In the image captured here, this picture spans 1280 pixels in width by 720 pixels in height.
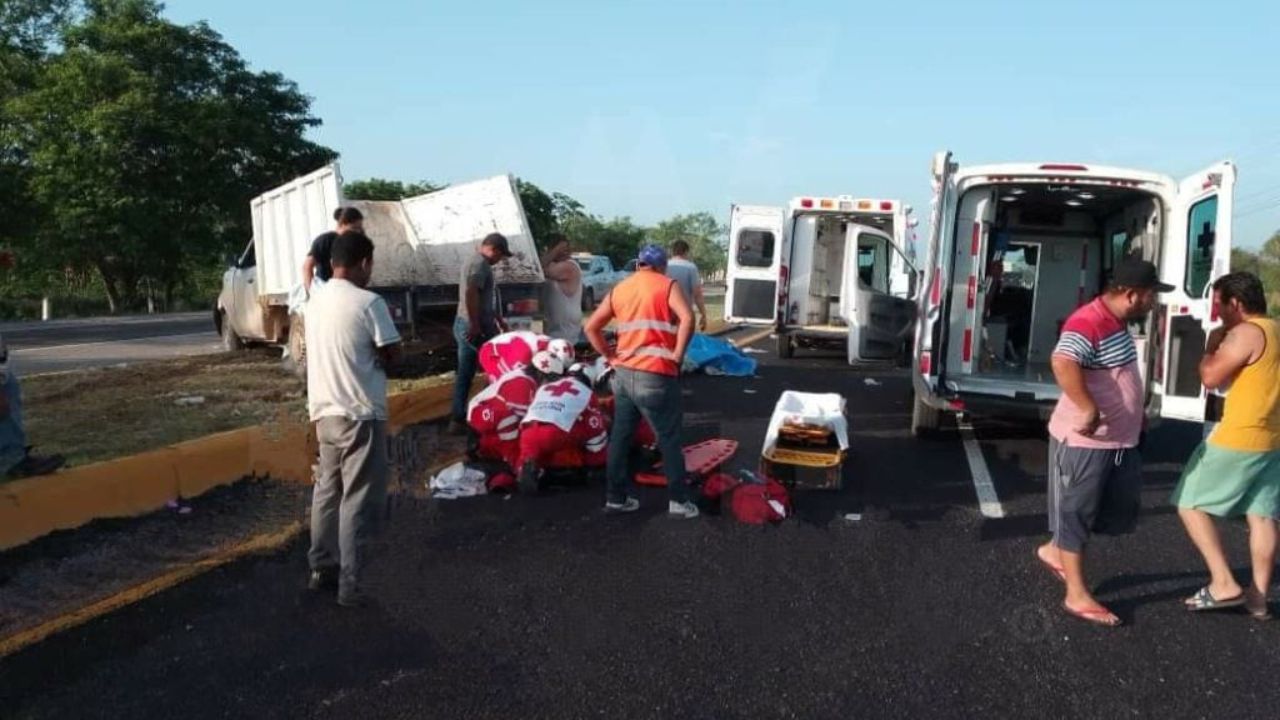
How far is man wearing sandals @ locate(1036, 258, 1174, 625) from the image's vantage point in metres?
3.98

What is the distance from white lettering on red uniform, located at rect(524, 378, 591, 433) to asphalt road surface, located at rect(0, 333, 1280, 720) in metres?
0.58

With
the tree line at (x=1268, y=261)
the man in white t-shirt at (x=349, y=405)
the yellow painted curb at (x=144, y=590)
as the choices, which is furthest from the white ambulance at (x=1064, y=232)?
the tree line at (x=1268, y=261)

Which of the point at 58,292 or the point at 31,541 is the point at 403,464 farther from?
the point at 58,292

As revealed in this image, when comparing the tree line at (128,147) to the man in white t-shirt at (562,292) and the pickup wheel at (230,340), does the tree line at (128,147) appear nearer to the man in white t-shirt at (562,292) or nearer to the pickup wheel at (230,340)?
the pickup wheel at (230,340)

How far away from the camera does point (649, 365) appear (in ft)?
17.5

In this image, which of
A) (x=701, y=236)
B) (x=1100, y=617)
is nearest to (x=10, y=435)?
(x=1100, y=617)

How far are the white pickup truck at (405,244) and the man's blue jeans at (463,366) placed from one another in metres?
2.71

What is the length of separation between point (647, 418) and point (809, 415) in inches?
59.9

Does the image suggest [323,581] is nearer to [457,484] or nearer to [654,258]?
[457,484]

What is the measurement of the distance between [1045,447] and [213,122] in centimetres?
2861

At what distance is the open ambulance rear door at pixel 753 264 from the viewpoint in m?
14.2

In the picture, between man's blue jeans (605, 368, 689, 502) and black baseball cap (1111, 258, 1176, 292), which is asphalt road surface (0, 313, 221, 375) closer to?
man's blue jeans (605, 368, 689, 502)

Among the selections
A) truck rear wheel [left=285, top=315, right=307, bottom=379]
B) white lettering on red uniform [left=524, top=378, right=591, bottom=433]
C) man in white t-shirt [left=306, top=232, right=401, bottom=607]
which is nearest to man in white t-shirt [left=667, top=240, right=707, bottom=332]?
truck rear wheel [left=285, top=315, right=307, bottom=379]

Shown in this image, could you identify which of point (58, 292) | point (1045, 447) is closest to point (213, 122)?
point (58, 292)
